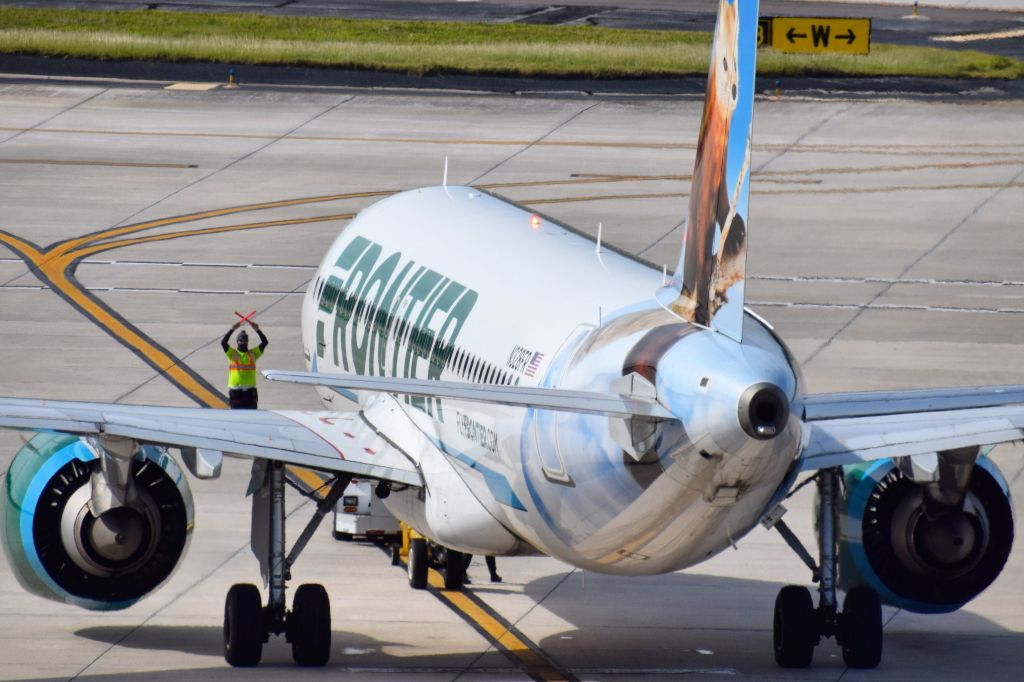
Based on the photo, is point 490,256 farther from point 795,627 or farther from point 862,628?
point 862,628

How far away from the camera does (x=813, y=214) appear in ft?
181

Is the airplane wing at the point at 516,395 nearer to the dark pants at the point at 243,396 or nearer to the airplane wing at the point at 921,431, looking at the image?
the airplane wing at the point at 921,431

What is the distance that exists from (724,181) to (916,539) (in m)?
7.04

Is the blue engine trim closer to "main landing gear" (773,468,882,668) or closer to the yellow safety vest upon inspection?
"main landing gear" (773,468,882,668)

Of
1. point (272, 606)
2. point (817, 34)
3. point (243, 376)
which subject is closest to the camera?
point (272, 606)

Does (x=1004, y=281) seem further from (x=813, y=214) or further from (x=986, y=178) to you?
(x=986, y=178)

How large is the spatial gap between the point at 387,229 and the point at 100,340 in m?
13.8

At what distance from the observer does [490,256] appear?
27.8 m

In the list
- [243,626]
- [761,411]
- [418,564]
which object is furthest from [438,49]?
[761,411]

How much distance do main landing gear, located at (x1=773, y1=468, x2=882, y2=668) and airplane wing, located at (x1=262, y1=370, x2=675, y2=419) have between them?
16.9 ft

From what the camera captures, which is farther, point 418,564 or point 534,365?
point 418,564

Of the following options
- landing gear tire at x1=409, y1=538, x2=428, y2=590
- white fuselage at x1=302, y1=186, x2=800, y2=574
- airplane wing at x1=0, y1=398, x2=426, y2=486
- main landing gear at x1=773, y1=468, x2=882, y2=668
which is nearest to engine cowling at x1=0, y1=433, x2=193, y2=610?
airplane wing at x1=0, y1=398, x2=426, y2=486

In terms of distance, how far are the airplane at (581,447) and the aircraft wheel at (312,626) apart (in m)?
0.03

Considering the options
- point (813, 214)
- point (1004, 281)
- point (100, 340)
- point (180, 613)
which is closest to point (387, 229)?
point (180, 613)
